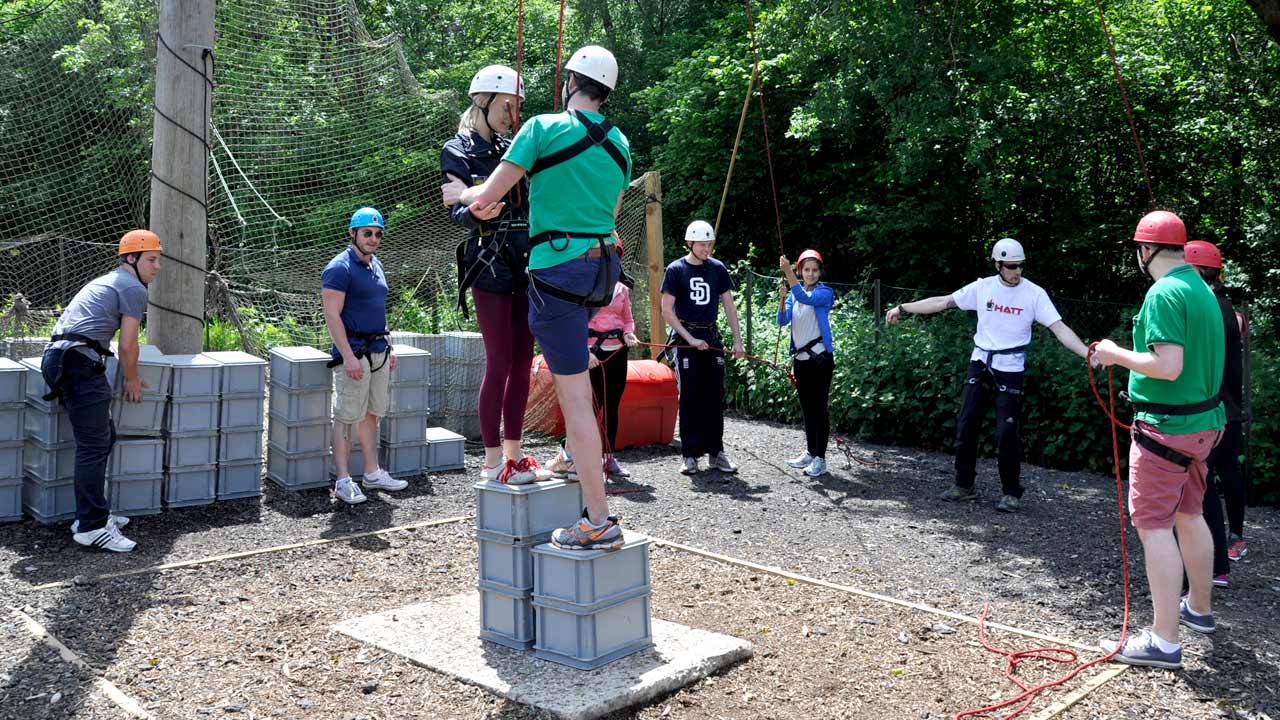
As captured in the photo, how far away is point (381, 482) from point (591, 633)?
421 cm

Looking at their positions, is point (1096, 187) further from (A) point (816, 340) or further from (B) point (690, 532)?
(B) point (690, 532)

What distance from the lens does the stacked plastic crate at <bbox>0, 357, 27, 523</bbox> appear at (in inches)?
267

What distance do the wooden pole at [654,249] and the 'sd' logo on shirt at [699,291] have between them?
2.70m

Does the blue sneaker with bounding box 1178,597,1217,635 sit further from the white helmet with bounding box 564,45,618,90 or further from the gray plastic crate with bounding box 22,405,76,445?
the gray plastic crate with bounding box 22,405,76,445

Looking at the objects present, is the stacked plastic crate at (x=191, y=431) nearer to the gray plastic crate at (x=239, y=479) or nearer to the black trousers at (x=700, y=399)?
the gray plastic crate at (x=239, y=479)

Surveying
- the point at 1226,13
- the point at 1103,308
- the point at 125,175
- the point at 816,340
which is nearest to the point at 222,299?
the point at 125,175

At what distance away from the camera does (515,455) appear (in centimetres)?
475

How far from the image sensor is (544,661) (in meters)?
4.51

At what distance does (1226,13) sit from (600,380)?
390 inches

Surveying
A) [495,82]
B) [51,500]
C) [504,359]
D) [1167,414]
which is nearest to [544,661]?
[504,359]

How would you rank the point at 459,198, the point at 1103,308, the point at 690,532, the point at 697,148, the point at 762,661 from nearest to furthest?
the point at 459,198 < the point at 762,661 < the point at 690,532 < the point at 1103,308 < the point at 697,148

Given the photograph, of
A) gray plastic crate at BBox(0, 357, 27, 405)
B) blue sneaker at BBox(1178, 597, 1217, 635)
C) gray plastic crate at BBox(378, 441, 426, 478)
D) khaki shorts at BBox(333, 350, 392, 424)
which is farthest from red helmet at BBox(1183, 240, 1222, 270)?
gray plastic crate at BBox(0, 357, 27, 405)

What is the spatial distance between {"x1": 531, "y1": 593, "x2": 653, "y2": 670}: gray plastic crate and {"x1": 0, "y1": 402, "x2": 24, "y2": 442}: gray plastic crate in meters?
4.31

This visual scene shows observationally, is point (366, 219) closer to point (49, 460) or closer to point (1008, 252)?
point (49, 460)
